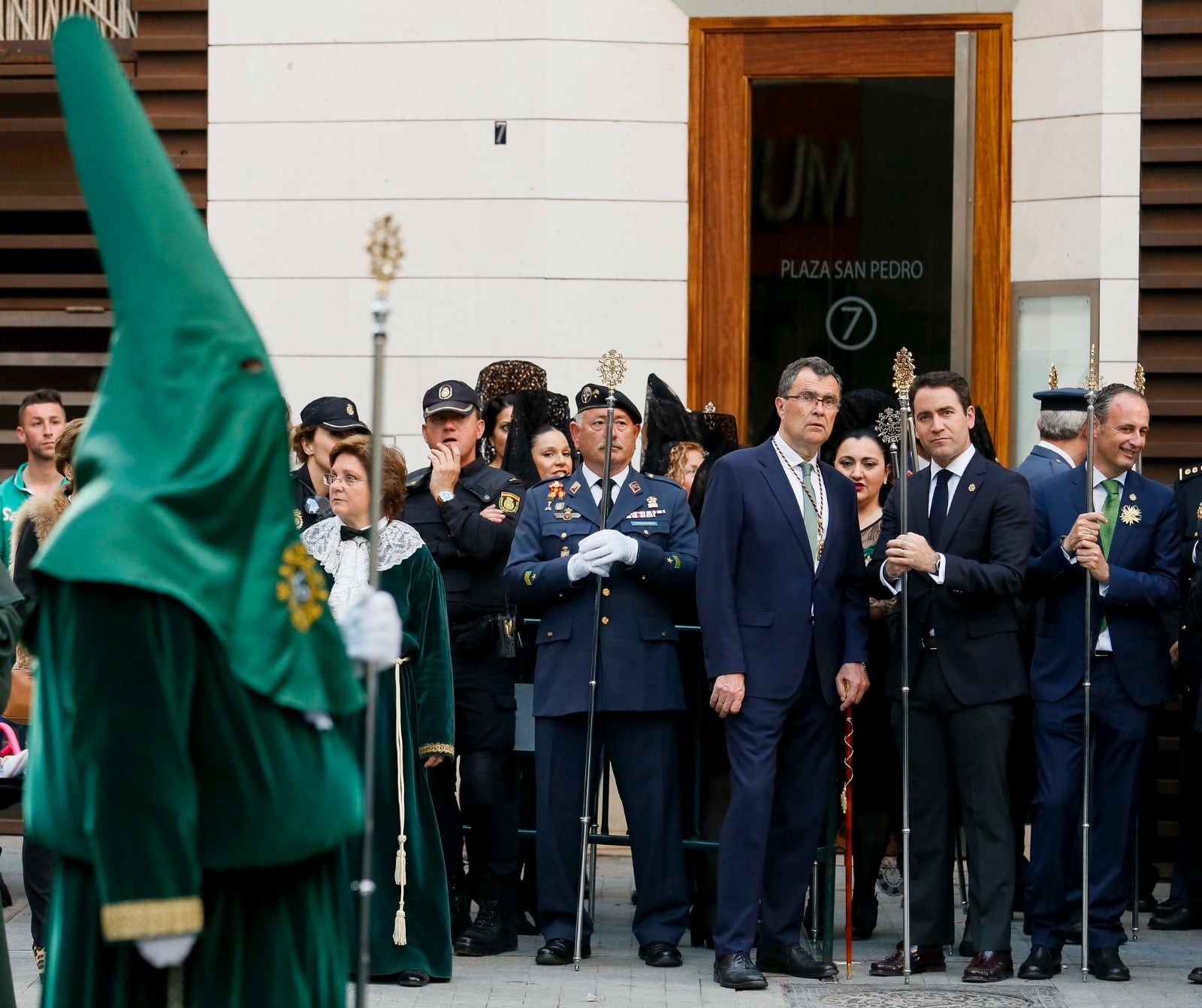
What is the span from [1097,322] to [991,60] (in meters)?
1.63

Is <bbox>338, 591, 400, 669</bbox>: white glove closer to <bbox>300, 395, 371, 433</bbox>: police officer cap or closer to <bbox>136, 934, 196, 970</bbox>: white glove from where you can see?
<bbox>136, 934, 196, 970</bbox>: white glove

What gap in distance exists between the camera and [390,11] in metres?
10.6

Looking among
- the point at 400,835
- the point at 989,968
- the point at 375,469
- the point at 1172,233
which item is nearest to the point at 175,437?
the point at 375,469

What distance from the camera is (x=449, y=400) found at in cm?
796

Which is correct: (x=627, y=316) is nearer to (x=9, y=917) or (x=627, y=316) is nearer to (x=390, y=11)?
(x=390, y=11)

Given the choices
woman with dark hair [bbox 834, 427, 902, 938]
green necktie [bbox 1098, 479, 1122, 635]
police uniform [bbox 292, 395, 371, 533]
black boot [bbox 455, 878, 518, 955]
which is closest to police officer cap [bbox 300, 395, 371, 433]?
police uniform [bbox 292, 395, 371, 533]

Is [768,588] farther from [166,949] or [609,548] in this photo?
[166,949]

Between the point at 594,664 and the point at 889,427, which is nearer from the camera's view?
the point at 594,664

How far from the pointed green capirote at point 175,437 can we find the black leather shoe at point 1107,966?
482 centimetres

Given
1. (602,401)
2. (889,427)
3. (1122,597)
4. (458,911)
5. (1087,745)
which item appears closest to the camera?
(1087,745)

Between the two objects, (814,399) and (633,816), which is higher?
(814,399)

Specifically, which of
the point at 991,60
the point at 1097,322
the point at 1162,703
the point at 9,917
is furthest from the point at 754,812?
the point at 991,60

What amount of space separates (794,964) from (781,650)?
1.22 meters

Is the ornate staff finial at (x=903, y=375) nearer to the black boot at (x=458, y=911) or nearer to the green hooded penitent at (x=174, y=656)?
the black boot at (x=458, y=911)
